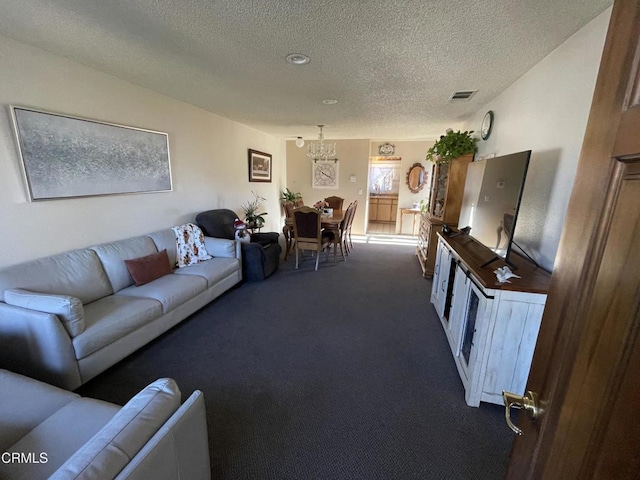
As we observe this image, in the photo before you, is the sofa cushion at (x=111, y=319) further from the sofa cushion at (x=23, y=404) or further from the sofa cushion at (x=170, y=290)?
the sofa cushion at (x=23, y=404)

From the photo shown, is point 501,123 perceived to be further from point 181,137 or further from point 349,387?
point 181,137

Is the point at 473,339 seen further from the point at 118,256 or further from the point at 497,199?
the point at 118,256

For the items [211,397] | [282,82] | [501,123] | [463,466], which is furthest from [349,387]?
[501,123]

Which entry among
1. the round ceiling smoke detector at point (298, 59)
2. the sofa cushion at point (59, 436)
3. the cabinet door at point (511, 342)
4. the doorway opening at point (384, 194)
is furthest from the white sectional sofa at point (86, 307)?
the doorway opening at point (384, 194)

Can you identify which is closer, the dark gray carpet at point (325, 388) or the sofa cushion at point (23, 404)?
the sofa cushion at point (23, 404)

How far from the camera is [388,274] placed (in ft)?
14.3

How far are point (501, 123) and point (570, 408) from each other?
3269 millimetres

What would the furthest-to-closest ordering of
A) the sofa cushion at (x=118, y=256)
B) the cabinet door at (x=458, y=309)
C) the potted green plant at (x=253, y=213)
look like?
the potted green plant at (x=253, y=213) < the sofa cushion at (x=118, y=256) < the cabinet door at (x=458, y=309)

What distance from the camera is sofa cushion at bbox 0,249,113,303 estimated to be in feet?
6.43

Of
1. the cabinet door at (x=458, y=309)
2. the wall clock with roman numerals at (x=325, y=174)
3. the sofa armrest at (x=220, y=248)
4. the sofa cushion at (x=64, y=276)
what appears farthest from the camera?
the wall clock with roman numerals at (x=325, y=174)

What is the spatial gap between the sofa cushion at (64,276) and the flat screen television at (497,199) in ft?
10.6

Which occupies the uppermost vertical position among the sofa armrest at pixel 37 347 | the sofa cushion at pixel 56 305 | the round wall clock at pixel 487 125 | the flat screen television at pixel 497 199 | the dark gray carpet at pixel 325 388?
the round wall clock at pixel 487 125

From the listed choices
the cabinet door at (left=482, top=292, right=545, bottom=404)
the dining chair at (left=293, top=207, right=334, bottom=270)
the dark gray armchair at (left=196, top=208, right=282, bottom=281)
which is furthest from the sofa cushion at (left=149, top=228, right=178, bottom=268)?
the cabinet door at (left=482, top=292, right=545, bottom=404)

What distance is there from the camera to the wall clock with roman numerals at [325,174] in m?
7.08
